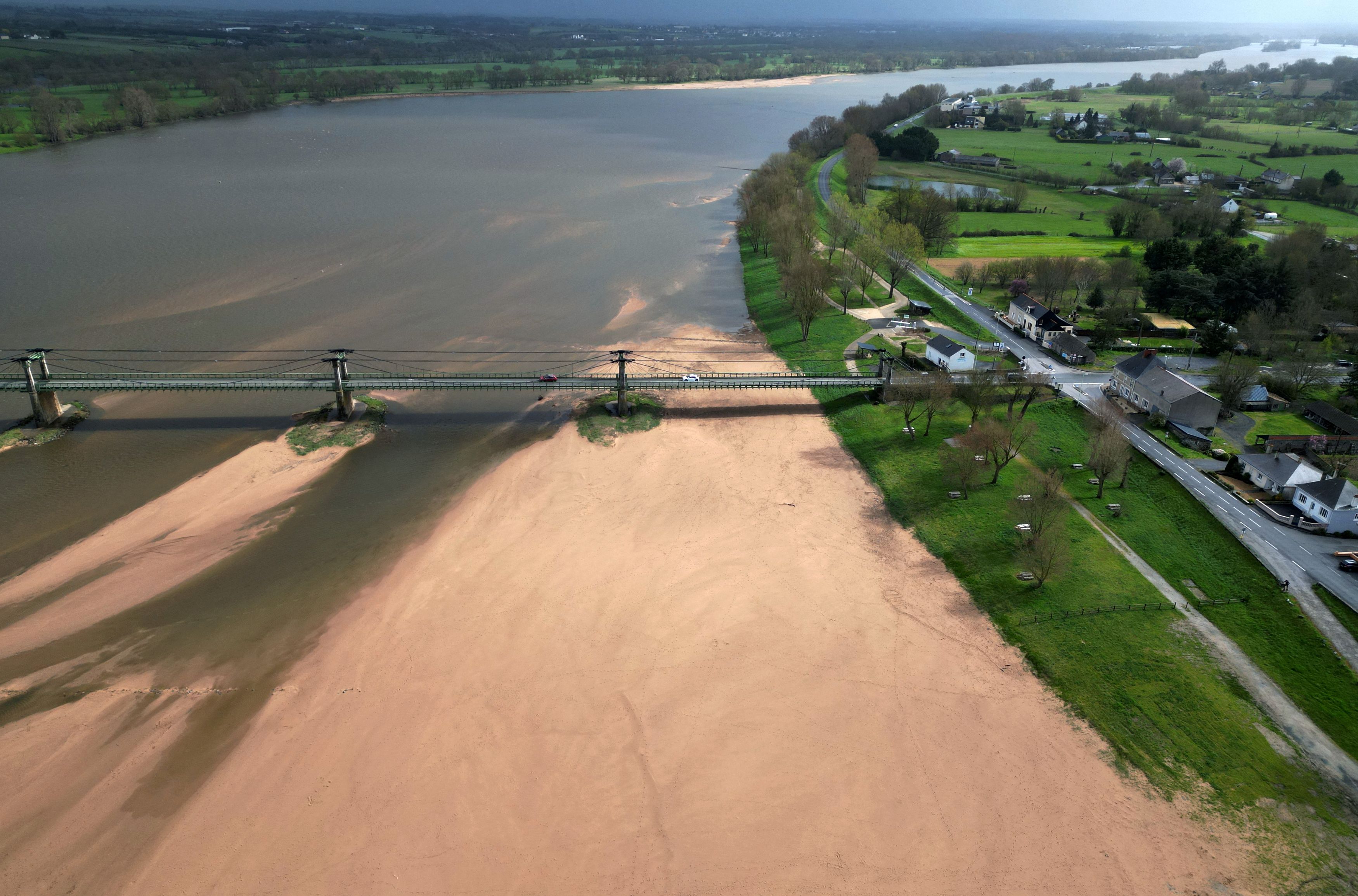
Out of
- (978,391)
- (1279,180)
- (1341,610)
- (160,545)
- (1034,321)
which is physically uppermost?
(1279,180)

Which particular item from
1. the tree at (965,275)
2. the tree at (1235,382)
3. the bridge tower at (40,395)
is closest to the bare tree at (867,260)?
the tree at (965,275)

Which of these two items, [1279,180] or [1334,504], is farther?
[1279,180]

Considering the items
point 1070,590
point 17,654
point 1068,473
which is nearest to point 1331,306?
point 1068,473

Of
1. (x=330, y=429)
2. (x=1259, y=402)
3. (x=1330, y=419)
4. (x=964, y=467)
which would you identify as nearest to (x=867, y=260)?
(x=1259, y=402)

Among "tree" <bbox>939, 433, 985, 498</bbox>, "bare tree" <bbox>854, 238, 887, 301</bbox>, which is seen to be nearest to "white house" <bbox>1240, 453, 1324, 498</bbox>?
"tree" <bbox>939, 433, 985, 498</bbox>

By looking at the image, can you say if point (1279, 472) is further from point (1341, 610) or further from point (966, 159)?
point (966, 159)
